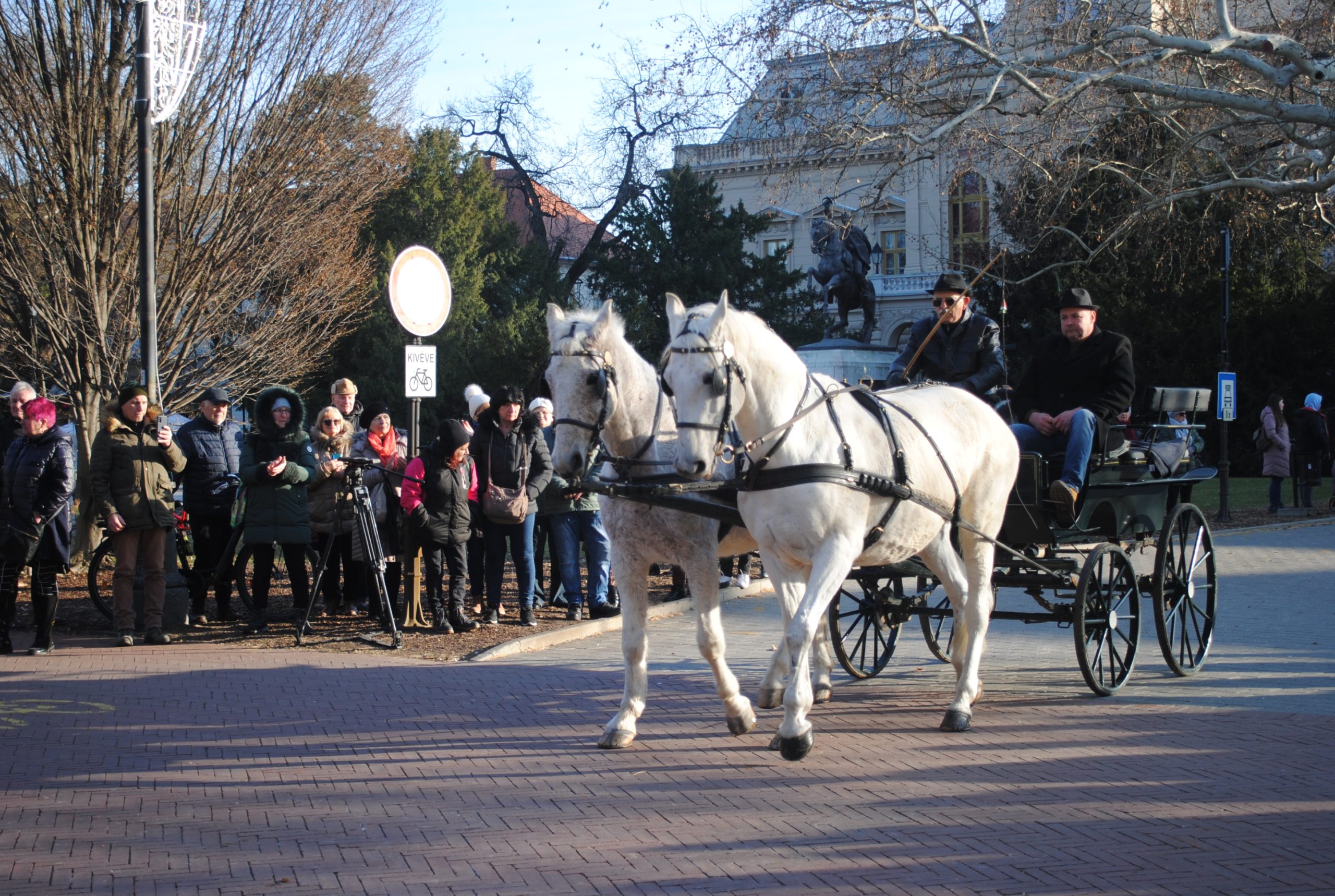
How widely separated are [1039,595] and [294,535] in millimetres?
6433

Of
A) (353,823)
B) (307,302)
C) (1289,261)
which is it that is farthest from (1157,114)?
(1289,261)

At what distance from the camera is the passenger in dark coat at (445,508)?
37.3ft

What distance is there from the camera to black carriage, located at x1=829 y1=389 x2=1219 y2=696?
8.26 metres

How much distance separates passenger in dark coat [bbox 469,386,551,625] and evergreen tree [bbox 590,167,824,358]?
29.3 metres

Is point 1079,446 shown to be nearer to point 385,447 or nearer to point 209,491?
point 385,447

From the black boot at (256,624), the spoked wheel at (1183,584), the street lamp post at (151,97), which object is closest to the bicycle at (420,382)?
the street lamp post at (151,97)

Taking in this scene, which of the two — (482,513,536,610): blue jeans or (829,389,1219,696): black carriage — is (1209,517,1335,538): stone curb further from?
(482,513,536,610): blue jeans

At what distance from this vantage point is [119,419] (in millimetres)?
11070

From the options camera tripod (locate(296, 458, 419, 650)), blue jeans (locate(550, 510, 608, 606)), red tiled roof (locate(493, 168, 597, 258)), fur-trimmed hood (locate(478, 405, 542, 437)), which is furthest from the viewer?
red tiled roof (locate(493, 168, 597, 258))

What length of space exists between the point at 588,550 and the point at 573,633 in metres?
1.29

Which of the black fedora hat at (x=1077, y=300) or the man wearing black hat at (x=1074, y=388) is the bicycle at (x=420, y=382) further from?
the black fedora hat at (x=1077, y=300)

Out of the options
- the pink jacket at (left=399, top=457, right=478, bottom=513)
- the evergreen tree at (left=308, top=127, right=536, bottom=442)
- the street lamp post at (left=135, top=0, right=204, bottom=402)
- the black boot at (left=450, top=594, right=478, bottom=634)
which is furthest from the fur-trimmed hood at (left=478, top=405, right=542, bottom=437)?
the evergreen tree at (left=308, top=127, right=536, bottom=442)

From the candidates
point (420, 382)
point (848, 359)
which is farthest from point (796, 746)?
point (848, 359)

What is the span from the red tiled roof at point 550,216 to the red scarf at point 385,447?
30.6 meters
